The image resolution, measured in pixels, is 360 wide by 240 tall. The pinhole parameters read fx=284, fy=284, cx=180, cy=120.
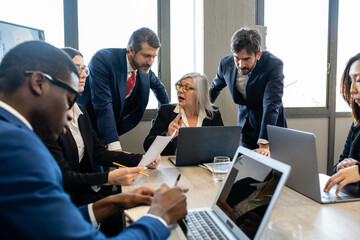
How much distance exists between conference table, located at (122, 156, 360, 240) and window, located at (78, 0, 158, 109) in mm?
1950

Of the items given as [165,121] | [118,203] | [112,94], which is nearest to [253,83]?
[165,121]

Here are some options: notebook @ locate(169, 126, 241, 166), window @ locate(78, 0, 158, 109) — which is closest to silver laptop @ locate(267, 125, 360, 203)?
notebook @ locate(169, 126, 241, 166)

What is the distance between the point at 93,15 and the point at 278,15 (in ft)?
7.19

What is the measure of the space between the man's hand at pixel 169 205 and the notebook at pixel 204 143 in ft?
2.61

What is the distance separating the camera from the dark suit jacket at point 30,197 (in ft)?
1.71

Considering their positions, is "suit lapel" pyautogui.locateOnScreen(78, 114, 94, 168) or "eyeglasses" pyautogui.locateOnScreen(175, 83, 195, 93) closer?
"suit lapel" pyautogui.locateOnScreen(78, 114, 94, 168)

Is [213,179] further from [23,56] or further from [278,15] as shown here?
[278,15]

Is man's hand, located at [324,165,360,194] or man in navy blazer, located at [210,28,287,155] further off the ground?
man in navy blazer, located at [210,28,287,155]

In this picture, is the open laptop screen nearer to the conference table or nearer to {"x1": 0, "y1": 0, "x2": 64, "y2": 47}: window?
the conference table

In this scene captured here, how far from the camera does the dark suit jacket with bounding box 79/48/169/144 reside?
2156 mm

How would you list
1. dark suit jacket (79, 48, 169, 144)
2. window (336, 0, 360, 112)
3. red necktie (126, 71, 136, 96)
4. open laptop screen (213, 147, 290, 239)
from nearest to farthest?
open laptop screen (213, 147, 290, 239)
dark suit jacket (79, 48, 169, 144)
red necktie (126, 71, 136, 96)
window (336, 0, 360, 112)

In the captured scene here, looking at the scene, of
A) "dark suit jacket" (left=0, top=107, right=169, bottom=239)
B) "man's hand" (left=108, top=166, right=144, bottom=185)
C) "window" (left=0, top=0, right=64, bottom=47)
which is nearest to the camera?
"dark suit jacket" (left=0, top=107, right=169, bottom=239)

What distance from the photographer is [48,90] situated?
0.68 m

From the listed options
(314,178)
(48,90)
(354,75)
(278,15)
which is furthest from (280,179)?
(278,15)
